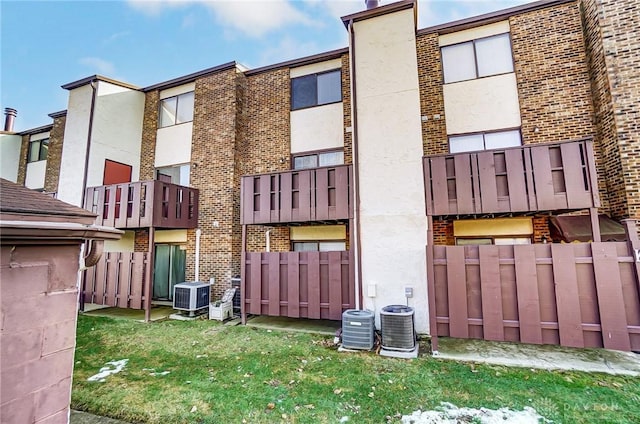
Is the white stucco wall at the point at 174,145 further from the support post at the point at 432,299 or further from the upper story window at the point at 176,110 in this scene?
the support post at the point at 432,299

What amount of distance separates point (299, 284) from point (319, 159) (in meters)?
4.42

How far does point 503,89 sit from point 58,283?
10323 mm

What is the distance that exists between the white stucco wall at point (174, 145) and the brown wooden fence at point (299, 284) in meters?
5.79

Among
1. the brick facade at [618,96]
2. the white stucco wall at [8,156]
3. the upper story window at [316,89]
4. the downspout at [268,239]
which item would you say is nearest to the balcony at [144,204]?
the downspout at [268,239]

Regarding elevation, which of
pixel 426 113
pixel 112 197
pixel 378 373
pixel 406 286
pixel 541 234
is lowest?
pixel 378 373

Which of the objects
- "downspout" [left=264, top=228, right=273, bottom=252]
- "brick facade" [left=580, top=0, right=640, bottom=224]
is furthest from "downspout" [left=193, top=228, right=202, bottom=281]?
"brick facade" [left=580, top=0, right=640, bottom=224]

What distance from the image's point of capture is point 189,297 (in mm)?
9031

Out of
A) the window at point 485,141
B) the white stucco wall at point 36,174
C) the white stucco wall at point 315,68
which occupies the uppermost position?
the white stucco wall at point 315,68

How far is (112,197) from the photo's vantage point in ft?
32.5

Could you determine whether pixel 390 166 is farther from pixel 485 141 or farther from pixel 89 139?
pixel 89 139

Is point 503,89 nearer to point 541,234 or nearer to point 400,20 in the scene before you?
point 400,20

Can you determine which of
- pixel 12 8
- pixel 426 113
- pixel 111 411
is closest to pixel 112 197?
pixel 12 8

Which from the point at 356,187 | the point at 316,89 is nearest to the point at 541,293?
the point at 356,187

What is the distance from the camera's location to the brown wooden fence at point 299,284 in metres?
7.32
